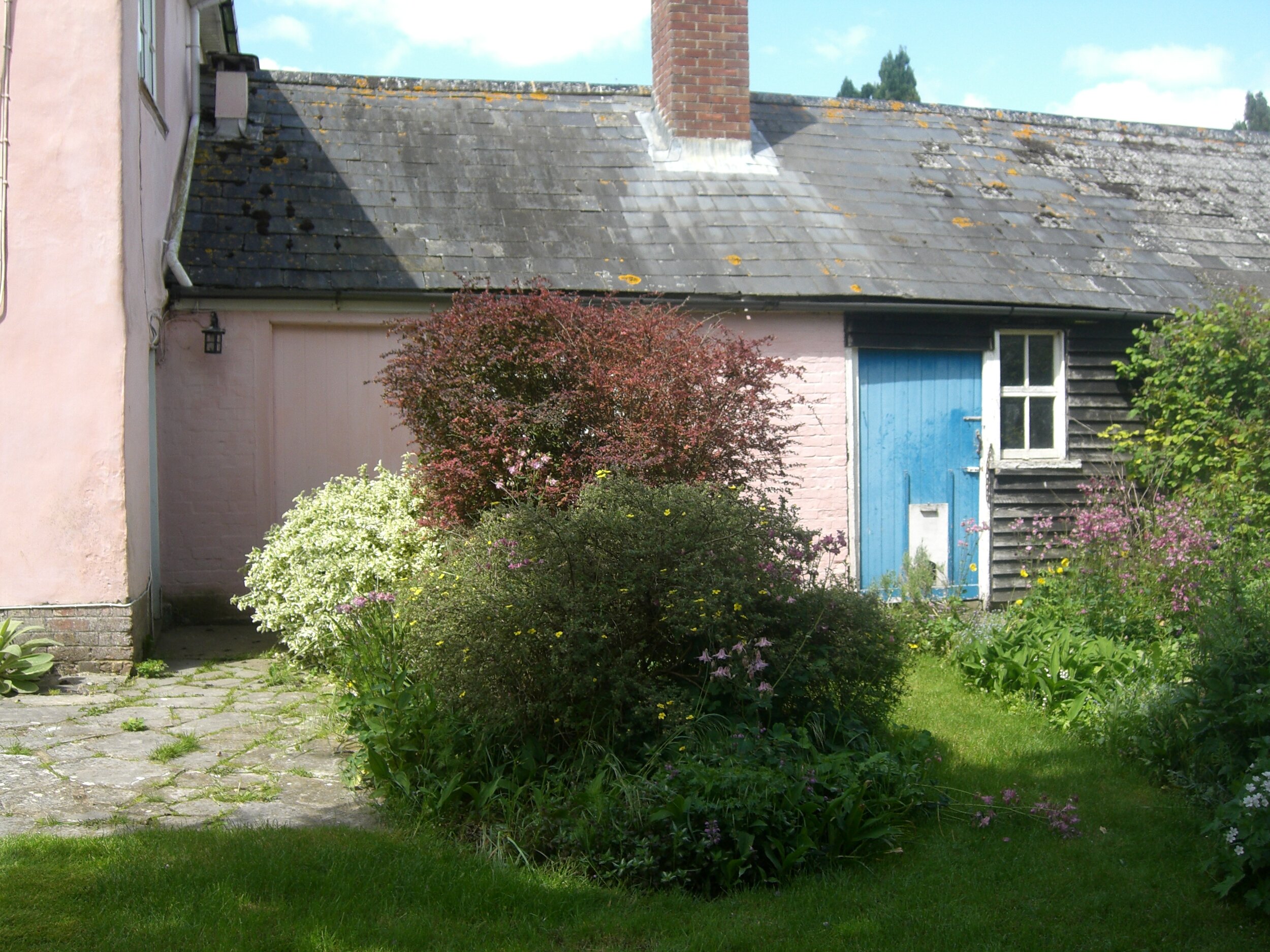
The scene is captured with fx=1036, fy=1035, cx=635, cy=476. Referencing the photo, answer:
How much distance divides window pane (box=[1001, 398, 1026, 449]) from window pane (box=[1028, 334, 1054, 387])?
0.87ft

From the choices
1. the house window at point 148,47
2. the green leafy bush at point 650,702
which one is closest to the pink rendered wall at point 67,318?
the house window at point 148,47

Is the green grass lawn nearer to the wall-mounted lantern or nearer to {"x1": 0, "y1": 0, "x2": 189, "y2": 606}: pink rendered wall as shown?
{"x1": 0, "y1": 0, "x2": 189, "y2": 606}: pink rendered wall

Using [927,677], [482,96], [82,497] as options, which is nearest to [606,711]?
[927,677]

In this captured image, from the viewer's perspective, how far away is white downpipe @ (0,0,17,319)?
6910 mm

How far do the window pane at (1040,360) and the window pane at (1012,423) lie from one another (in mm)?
264

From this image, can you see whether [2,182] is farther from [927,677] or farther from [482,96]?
[927,677]

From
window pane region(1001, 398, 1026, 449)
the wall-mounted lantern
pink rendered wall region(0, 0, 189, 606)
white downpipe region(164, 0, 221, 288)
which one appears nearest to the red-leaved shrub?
pink rendered wall region(0, 0, 189, 606)

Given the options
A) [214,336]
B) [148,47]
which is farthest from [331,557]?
[148,47]

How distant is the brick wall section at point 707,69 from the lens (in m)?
11.2

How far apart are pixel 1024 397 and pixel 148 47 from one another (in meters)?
8.59

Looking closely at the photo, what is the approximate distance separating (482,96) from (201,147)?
3.12m

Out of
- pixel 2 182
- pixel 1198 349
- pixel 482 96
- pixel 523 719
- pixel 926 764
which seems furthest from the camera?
pixel 482 96

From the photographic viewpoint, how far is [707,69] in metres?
11.4

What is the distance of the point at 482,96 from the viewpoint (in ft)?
38.3
